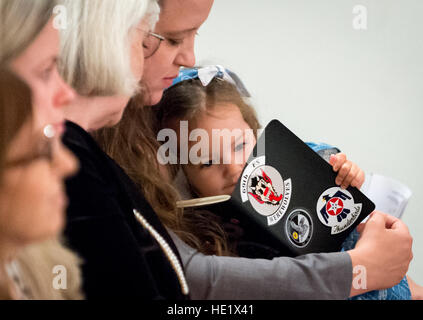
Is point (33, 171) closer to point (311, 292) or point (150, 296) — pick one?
point (150, 296)

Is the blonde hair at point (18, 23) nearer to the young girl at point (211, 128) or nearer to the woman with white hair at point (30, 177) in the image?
the woman with white hair at point (30, 177)

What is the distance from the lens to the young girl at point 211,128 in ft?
2.88

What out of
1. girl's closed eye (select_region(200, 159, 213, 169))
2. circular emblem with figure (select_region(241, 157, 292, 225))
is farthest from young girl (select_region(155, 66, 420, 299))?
circular emblem with figure (select_region(241, 157, 292, 225))

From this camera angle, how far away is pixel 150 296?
463 millimetres

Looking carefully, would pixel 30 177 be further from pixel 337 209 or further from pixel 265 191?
pixel 337 209

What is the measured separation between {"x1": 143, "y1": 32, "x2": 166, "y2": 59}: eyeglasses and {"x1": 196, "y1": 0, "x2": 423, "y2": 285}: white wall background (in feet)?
0.91

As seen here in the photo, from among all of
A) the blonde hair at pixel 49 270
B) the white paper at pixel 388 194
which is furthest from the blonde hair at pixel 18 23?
the white paper at pixel 388 194

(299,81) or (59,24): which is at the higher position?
(59,24)

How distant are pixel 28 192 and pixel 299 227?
48 cm

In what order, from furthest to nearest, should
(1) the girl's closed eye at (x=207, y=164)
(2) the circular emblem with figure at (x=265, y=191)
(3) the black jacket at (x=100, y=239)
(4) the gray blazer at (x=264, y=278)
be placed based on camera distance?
(1) the girl's closed eye at (x=207, y=164), (2) the circular emblem with figure at (x=265, y=191), (4) the gray blazer at (x=264, y=278), (3) the black jacket at (x=100, y=239)

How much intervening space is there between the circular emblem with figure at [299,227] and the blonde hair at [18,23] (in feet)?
1.67

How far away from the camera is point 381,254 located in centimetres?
73
